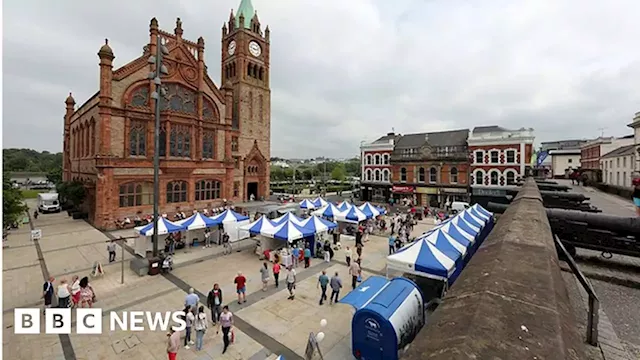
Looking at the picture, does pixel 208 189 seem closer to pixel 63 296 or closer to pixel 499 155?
pixel 63 296

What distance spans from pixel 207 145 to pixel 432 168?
29.3 metres

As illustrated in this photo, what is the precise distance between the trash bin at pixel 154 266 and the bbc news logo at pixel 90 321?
3620 mm

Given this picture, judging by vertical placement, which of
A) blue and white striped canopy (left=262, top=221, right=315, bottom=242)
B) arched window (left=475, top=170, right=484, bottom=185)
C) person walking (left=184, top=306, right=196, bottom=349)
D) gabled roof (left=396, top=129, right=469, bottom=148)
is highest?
Result: gabled roof (left=396, top=129, right=469, bottom=148)

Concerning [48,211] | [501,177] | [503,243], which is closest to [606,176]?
[501,177]

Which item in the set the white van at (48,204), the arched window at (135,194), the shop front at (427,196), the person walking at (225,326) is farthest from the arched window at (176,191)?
the shop front at (427,196)

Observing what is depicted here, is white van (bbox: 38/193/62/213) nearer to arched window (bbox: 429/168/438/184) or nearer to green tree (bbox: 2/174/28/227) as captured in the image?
Answer: green tree (bbox: 2/174/28/227)

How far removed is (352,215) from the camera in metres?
21.5

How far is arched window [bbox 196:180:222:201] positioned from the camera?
31.1 m

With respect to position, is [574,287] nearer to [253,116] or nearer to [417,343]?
[417,343]

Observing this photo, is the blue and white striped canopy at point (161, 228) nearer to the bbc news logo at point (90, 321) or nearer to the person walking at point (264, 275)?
the bbc news logo at point (90, 321)

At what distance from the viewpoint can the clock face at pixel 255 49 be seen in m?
39.7

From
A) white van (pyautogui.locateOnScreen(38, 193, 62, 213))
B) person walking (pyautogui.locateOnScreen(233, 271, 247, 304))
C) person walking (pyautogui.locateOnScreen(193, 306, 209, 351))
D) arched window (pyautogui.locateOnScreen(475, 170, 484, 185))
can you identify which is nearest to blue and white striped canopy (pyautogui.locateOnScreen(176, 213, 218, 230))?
person walking (pyautogui.locateOnScreen(233, 271, 247, 304))

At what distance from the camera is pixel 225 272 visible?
47.6 ft

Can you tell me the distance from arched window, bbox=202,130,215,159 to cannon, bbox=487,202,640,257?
3207 centimetres
